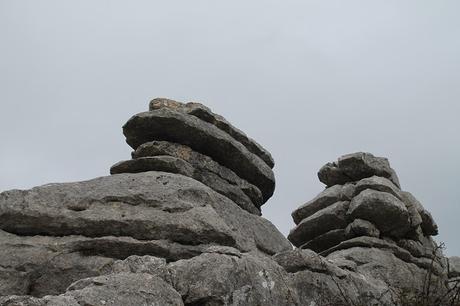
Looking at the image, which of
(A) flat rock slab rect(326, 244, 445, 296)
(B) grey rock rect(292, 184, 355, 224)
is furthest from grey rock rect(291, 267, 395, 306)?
(B) grey rock rect(292, 184, 355, 224)

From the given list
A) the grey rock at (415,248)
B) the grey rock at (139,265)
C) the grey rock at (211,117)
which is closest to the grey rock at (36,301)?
the grey rock at (139,265)

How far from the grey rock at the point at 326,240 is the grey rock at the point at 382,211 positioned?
1.30m

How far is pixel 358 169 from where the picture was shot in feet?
121

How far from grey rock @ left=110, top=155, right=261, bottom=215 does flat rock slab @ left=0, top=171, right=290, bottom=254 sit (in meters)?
1.76

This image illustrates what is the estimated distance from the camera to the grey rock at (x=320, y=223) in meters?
34.4

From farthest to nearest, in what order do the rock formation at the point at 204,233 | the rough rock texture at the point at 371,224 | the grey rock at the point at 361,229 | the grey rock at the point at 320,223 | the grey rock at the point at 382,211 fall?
the grey rock at the point at 320,223 < the grey rock at the point at 382,211 < the grey rock at the point at 361,229 < the rough rock texture at the point at 371,224 < the rock formation at the point at 204,233

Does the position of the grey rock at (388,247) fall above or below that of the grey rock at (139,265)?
above

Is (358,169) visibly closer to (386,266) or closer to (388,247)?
(388,247)

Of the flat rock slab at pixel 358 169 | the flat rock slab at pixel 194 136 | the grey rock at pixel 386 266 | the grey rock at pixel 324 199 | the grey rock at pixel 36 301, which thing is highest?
the flat rock slab at pixel 358 169

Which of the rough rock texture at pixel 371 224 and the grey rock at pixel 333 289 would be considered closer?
the grey rock at pixel 333 289

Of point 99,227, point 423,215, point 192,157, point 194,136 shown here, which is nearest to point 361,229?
point 423,215

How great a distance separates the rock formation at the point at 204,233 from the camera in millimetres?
15492

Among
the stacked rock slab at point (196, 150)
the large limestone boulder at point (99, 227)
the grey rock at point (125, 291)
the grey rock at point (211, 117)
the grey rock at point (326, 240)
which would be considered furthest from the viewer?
the grey rock at point (326, 240)

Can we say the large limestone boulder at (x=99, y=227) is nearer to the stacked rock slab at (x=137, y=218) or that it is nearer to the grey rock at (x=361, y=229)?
the stacked rock slab at (x=137, y=218)
